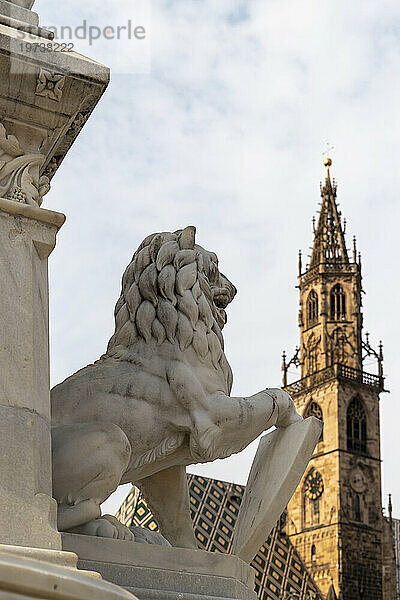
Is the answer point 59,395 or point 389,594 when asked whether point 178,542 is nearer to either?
point 59,395

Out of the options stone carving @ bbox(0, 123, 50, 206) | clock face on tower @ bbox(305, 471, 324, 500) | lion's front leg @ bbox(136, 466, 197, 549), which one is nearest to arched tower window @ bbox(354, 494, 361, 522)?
clock face on tower @ bbox(305, 471, 324, 500)

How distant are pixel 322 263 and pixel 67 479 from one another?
44619 millimetres

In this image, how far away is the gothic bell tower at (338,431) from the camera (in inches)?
1676

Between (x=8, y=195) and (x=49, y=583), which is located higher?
(x=8, y=195)

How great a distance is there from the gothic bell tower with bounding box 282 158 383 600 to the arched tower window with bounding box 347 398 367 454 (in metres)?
0.04

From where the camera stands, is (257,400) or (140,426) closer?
(140,426)

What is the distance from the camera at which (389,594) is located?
43750 mm

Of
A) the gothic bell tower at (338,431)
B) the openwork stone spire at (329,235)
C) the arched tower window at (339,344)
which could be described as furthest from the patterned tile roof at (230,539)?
the openwork stone spire at (329,235)

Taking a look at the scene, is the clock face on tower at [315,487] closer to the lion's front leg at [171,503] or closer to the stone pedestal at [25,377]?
the lion's front leg at [171,503]

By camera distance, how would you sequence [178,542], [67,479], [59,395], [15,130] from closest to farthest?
[15,130] < [67,479] < [59,395] < [178,542]

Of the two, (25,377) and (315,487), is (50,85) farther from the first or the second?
(315,487)

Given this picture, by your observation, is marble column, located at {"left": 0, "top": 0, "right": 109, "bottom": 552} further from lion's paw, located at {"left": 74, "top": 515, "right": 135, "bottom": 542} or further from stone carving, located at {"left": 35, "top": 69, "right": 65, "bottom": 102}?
lion's paw, located at {"left": 74, "top": 515, "right": 135, "bottom": 542}

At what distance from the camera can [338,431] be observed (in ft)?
143

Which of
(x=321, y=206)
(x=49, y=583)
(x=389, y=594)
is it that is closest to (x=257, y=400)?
(x=49, y=583)
